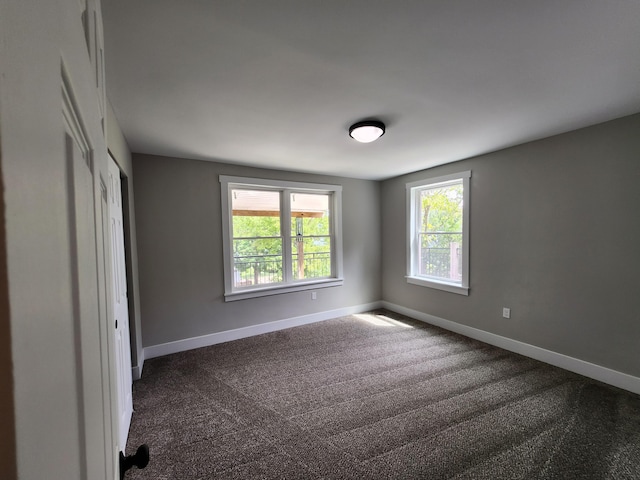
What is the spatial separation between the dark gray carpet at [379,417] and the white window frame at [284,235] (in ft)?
2.85

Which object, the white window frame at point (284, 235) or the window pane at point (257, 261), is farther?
the window pane at point (257, 261)

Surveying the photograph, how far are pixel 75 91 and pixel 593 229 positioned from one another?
366 centimetres

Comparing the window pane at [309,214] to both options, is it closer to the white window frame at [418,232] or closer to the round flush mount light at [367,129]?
the white window frame at [418,232]

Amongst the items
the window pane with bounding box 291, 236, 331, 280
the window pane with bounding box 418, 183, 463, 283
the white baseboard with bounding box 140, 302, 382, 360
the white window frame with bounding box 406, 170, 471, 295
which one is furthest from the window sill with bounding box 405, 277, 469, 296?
the window pane with bounding box 291, 236, 331, 280

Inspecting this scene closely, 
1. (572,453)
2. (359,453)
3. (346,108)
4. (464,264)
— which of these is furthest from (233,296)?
(572,453)

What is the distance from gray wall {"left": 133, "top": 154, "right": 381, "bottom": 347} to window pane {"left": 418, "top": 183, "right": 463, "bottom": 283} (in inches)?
83.1

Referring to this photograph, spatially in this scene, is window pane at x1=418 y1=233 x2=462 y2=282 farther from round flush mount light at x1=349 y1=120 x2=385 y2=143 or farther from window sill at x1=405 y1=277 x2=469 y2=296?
round flush mount light at x1=349 y1=120 x2=385 y2=143

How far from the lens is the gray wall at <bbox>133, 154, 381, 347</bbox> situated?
10.9 ft

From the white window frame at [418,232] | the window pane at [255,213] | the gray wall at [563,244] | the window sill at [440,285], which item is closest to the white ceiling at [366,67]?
the gray wall at [563,244]

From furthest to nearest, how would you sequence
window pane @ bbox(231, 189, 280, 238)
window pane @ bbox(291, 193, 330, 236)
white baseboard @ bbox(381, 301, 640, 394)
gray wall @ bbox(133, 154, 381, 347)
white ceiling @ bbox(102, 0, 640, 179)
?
1. window pane @ bbox(291, 193, 330, 236)
2. window pane @ bbox(231, 189, 280, 238)
3. gray wall @ bbox(133, 154, 381, 347)
4. white baseboard @ bbox(381, 301, 640, 394)
5. white ceiling @ bbox(102, 0, 640, 179)

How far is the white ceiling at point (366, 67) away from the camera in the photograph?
1307 mm

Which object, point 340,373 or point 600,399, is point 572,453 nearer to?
point 600,399

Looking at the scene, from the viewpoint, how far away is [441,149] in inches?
130

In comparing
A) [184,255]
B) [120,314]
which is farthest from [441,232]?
[120,314]
